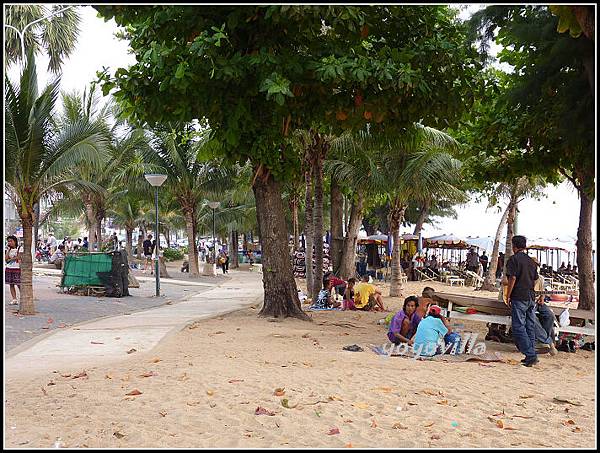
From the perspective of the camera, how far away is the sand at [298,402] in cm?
489

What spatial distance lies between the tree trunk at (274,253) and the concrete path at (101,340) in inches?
65.7

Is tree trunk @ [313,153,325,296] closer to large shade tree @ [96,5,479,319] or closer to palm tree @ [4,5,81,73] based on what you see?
large shade tree @ [96,5,479,319]

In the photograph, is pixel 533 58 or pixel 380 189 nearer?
pixel 533 58

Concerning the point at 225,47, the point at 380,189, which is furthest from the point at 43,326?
the point at 380,189

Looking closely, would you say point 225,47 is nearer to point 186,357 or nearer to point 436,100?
point 436,100

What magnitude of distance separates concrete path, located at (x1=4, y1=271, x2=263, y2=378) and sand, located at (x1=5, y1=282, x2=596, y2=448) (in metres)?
0.55

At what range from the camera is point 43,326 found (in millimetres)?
11742

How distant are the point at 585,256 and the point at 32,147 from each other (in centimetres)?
1147

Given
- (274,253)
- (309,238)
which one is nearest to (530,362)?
(274,253)

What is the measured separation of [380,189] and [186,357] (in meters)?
12.1

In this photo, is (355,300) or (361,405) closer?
Result: (361,405)

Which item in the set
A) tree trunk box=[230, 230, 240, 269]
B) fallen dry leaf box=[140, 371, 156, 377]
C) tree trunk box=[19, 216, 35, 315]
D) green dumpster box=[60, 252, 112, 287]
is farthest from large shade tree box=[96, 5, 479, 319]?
tree trunk box=[230, 230, 240, 269]

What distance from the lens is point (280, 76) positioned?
945 cm

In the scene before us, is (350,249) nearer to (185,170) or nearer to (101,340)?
(185,170)
